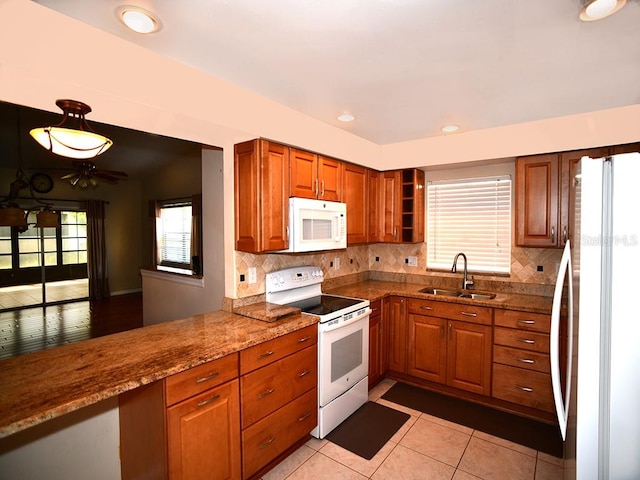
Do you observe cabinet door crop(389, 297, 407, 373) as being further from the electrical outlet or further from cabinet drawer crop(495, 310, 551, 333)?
the electrical outlet

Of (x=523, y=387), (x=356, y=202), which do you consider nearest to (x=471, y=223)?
(x=356, y=202)

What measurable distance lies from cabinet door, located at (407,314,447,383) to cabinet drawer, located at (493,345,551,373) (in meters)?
0.45

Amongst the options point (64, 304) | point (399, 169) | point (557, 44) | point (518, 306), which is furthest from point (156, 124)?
point (64, 304)

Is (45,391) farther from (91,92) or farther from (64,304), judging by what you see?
(64,304)

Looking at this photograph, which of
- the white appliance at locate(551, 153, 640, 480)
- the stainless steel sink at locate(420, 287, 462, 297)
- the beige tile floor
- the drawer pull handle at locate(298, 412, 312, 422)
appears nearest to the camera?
the white appliance at locate(551, 153, 640, 480)

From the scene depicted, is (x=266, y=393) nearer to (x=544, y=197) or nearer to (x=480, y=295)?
(x=480, y=295)

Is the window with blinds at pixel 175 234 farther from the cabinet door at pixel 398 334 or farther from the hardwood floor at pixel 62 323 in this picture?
the cabinet door at pixel 398 334

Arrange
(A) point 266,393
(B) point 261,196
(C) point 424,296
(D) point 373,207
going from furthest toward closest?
(D) point 373,207
(C) point 424,296
(B) point 261,196
(A) point 266,393

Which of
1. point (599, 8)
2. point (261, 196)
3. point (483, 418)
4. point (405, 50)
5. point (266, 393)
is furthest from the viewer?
point (483, 418)

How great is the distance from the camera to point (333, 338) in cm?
257

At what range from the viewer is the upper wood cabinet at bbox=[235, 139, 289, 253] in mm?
2424

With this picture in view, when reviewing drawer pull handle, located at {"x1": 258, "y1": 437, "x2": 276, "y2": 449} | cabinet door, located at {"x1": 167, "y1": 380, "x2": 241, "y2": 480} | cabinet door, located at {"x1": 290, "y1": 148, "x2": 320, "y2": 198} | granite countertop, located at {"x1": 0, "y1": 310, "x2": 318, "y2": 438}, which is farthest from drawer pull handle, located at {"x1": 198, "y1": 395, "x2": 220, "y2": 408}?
cabinet door, located at {"x1": 290, "y1": 148, "x2": 320, "y2": 198}

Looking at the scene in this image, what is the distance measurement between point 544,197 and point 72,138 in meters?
3.50

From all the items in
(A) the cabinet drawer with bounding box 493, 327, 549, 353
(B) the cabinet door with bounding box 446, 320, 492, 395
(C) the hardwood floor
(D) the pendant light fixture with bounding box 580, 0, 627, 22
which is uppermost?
(D) the pendant light fixture with bounding box 580, 0, 627, 22
